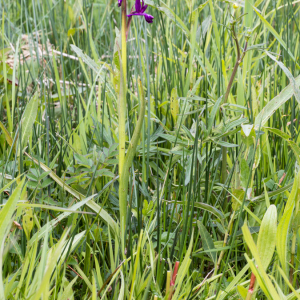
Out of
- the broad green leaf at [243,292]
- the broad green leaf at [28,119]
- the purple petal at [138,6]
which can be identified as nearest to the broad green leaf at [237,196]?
the broad green leaf at [243,292]

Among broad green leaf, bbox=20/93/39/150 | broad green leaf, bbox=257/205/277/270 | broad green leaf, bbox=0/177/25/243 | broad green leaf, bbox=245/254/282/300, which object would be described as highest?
broad green leaf, bbox=20/93/39/150

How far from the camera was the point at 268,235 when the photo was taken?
1.84 ft

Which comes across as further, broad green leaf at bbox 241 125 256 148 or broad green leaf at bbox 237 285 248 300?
broad green leaf at bbox 241 125 256 148

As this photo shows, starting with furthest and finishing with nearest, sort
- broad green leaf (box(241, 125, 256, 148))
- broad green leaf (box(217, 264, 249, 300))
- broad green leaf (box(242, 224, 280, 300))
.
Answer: broad green leaf (box(241, 125, 256, 148)), broad green leaf (box(217, 264, 249, 300)), broad green leaf (box(242, 224, 280, 300))

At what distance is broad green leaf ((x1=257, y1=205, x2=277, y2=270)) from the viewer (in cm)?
55

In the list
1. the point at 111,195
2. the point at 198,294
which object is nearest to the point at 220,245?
the point at 198,294

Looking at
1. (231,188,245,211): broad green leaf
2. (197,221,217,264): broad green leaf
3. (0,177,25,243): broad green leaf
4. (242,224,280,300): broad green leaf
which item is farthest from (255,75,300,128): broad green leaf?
(0,177,25,243): broad green leaf

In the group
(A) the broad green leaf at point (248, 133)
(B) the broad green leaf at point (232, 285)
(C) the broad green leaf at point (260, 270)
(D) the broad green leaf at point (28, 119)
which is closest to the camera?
(C) the broad green leaf at point (260, 270)

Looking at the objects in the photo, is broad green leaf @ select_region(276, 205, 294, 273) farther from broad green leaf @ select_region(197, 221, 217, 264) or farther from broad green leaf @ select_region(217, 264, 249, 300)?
broad green leaf @ select_region(197, 221, 217, 264)

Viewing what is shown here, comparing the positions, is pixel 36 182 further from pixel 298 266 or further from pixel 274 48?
pixel 274 48

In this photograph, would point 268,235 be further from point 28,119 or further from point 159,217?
point 28,119

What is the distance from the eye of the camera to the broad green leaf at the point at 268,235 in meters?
0.55

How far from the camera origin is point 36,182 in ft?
2.78

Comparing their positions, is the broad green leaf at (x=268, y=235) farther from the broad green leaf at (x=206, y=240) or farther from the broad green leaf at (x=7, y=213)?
the broad green leaf at (x=7, y=213)
